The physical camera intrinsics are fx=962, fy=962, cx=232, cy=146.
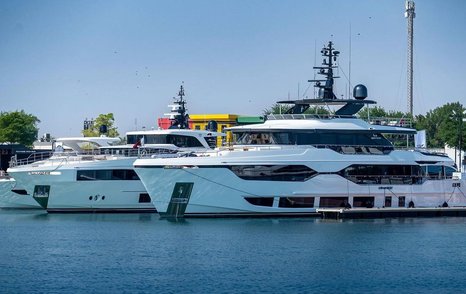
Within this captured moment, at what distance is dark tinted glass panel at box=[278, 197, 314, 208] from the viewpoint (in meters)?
53.7

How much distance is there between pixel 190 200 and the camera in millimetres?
53125

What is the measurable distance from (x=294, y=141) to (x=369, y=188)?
17.3 ft

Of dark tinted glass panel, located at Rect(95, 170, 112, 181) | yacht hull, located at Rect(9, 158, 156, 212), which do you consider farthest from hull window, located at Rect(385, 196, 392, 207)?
dark tinted glass panel, located at Rect(95, 170, 112, 181)

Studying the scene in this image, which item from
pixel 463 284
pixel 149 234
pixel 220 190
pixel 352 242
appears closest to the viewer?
pixel 463 284

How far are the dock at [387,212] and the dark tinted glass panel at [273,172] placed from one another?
2.25m

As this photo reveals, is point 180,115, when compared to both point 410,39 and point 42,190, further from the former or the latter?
point 410,39

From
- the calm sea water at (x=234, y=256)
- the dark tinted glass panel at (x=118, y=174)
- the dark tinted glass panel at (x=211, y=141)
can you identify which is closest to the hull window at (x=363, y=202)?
the calm sea water at (x=234, y=256)

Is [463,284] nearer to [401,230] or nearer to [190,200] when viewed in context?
[401,230]

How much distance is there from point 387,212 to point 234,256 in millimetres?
16628

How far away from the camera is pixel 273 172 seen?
174 feet

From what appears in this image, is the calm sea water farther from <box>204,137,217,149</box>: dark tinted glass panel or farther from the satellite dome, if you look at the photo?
<box>204,137,217,149</box>: dark tinted glass panel

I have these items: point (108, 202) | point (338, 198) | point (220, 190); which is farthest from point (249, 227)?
point (108, 202)

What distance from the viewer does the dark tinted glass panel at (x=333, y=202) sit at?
54.3 meters

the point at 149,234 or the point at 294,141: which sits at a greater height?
the point at 294,141
